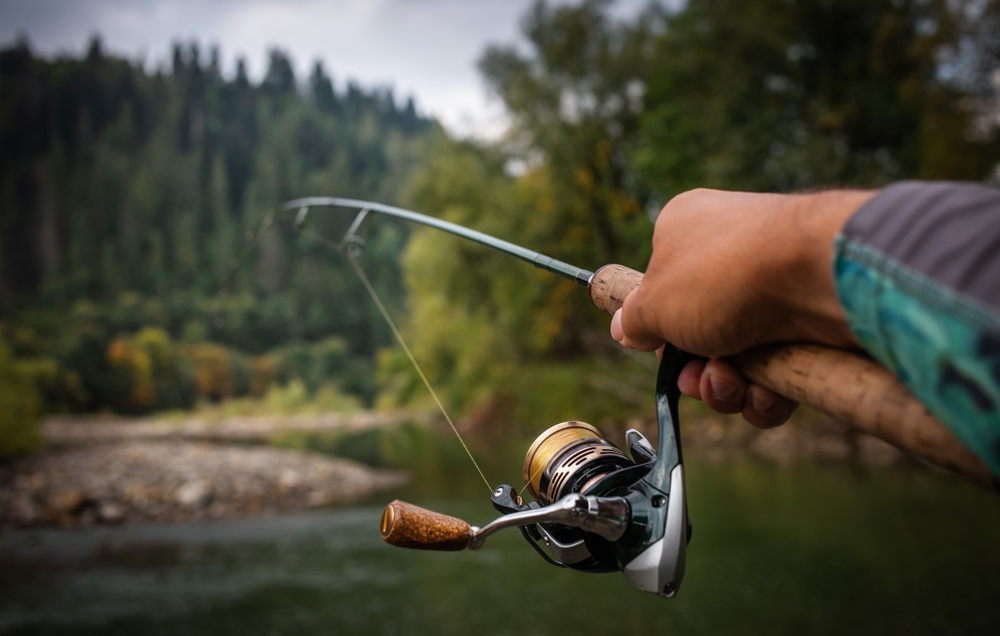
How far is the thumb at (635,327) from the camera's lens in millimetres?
936

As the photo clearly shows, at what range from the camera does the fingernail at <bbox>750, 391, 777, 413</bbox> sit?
0.97 metres

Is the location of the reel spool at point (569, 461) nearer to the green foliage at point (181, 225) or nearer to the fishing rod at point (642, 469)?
the fishing rod at point (642, 469)

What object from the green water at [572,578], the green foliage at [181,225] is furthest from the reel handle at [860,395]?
the green foliage at [181,225]

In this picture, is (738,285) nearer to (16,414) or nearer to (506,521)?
(506,521)

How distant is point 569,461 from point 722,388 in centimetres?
31

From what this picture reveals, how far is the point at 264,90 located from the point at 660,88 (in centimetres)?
4397

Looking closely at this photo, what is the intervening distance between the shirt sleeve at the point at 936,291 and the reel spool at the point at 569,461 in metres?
0.57

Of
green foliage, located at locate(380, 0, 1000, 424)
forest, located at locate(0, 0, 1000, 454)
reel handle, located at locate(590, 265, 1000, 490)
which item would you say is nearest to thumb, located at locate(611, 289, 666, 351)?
reel handle, located at locate(590, 265, 1000, 490)

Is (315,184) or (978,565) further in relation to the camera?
(315,184)

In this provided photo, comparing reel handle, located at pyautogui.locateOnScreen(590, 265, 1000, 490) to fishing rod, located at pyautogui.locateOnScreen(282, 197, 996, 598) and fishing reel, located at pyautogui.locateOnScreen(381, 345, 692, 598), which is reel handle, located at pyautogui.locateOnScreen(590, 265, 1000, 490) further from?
fishing reel, located at pyautogui.locateOnScreen(381, 345, 692, 598)

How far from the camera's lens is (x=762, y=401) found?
3.19 feet

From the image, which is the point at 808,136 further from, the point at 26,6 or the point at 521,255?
the point at 26,6

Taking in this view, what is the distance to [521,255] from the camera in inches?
55.9

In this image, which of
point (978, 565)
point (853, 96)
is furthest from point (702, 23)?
point (978, 565)
